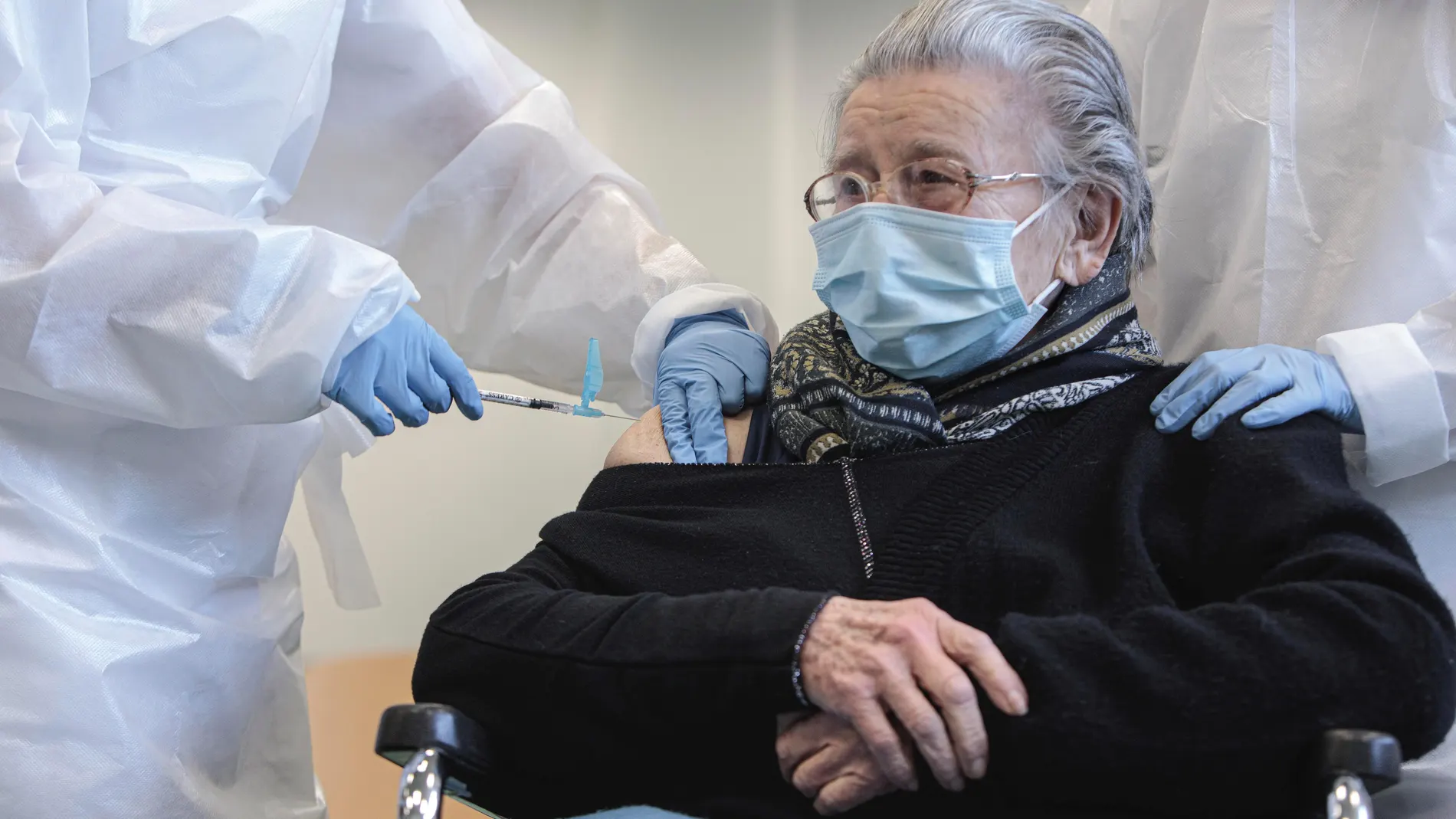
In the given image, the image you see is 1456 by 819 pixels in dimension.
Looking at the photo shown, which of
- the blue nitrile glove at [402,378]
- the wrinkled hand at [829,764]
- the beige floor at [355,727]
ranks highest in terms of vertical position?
the blue nitrile glove at [402,378]

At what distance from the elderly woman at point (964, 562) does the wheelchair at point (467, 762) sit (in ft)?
0.11

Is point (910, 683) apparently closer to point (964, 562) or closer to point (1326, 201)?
point (964, 562)

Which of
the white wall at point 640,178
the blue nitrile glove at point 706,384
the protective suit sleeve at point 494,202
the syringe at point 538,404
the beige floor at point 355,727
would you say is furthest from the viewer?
the white wall at point 640,178

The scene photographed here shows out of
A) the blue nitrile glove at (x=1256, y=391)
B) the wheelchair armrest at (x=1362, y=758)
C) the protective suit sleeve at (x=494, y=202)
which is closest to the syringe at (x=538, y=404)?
the protective suit sleeve at (x=494, y=202)

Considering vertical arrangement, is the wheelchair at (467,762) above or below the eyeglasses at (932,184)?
below

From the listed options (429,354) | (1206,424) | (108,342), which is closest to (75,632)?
(108,342)

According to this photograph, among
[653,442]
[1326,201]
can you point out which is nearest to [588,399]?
[653,442]

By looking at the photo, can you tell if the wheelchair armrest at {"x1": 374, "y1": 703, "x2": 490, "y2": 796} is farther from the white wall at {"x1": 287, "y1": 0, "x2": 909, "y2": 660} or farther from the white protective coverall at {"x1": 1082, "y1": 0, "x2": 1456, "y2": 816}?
the white wall at {"x1": 287, "y1": 0, "x2": 909, "y2": 660}

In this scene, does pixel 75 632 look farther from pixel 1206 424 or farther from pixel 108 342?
pixel 1206 424

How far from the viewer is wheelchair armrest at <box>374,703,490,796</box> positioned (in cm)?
91

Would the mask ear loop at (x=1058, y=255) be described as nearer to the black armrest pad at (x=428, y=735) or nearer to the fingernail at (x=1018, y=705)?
the fingernail at (x=1018, y=705)

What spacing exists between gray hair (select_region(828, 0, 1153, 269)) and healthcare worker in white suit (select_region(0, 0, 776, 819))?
39 centimetres

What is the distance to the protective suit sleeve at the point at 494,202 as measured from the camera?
1.63 metres

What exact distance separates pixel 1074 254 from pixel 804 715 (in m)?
A: 0.59
